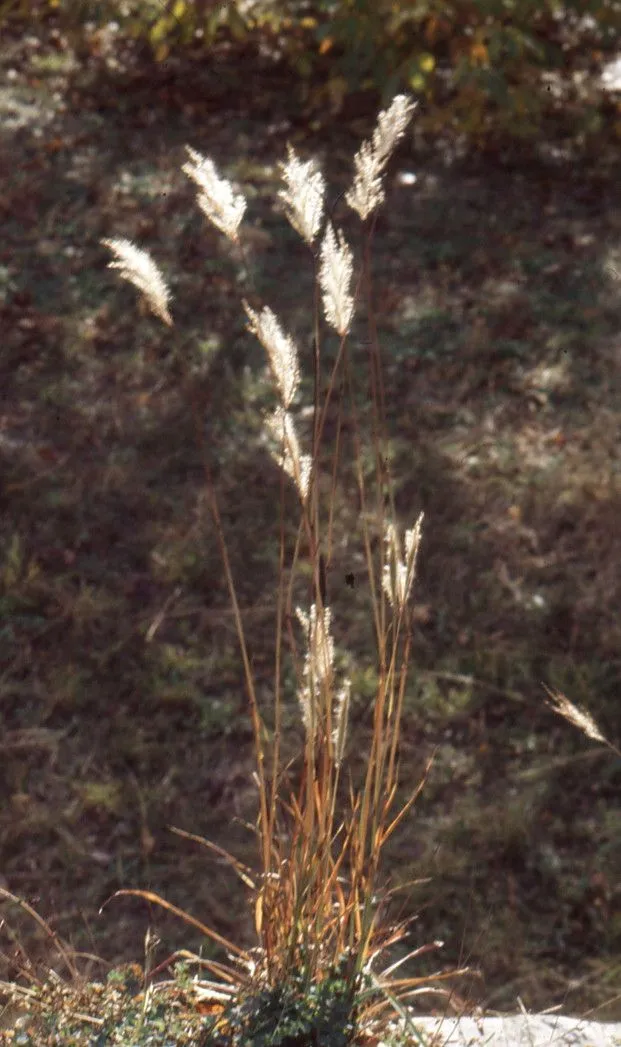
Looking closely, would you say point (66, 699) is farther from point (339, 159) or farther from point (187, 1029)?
point (339, 159)

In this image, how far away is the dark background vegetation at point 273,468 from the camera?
302 centimetres

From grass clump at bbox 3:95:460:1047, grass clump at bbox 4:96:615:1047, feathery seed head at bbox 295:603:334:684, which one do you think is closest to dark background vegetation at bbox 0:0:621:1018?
grass clump at bbox 4:96:615:1047

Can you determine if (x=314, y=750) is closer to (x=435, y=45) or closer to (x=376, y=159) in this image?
(x=376, y=159)

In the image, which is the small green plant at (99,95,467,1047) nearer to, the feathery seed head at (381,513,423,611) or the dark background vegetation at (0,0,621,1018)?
the feathery seed head at (381,513,423,611)

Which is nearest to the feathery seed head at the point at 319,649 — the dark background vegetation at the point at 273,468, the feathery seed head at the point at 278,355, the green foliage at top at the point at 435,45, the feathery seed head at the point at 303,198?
the feathery seed head at the point at 278,355

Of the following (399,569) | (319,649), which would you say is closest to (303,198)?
(399,569)

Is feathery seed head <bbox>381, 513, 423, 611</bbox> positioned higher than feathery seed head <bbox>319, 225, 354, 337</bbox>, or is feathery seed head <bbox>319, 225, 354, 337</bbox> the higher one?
feathery seed head <bbox>319, 225, 354, 337</bbox>

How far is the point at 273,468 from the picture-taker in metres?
4.09

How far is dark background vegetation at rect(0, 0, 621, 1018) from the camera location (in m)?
3.02

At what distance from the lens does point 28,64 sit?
6.10 meters

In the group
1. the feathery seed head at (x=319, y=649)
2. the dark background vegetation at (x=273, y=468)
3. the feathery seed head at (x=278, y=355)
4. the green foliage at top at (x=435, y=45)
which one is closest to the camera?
the feathery seed head at (x=278, y=355)

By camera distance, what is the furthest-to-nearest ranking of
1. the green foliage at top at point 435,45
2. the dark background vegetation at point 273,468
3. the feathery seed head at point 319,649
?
the green foliage at top at point 435,45, the dark background vegetation at point 273,468, the feathery seed head at point 319,649

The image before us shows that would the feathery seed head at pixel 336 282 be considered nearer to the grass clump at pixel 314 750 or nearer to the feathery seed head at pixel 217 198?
the grass clump at pixel 314 750

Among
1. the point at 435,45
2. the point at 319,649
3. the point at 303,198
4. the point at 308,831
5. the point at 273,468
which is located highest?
the point at 435,45
